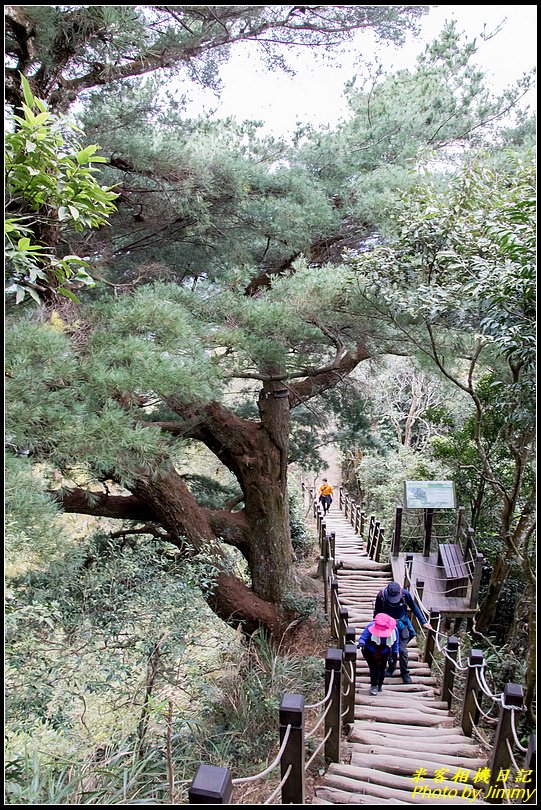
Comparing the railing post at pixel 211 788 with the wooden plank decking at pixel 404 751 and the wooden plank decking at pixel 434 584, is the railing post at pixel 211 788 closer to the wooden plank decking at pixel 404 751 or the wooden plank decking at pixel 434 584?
the wooden plank decking at pixel 404 751

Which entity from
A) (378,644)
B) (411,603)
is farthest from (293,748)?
(411,603)

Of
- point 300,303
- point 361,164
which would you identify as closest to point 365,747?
point 300,303

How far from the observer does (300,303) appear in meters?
4.26

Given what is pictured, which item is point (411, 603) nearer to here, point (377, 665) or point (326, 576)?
point (377, 665)

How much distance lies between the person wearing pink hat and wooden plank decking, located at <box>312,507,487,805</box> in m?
0.18

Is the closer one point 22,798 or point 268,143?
point 22,798

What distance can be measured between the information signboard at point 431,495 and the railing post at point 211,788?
20.2ft

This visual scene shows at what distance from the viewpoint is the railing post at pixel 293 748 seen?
2.28 m

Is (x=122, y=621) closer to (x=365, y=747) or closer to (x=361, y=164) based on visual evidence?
(x=365, y=747)

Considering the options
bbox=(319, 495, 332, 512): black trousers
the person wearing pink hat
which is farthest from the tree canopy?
bbox=(319, 495, 332, 512): black trousers

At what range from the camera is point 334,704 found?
3.19 meters

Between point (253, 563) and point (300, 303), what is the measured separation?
3844mm

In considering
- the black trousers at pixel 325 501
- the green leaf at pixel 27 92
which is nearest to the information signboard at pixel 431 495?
the black trousers at pixel 325 501

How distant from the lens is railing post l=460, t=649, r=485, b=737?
11.5 ft
